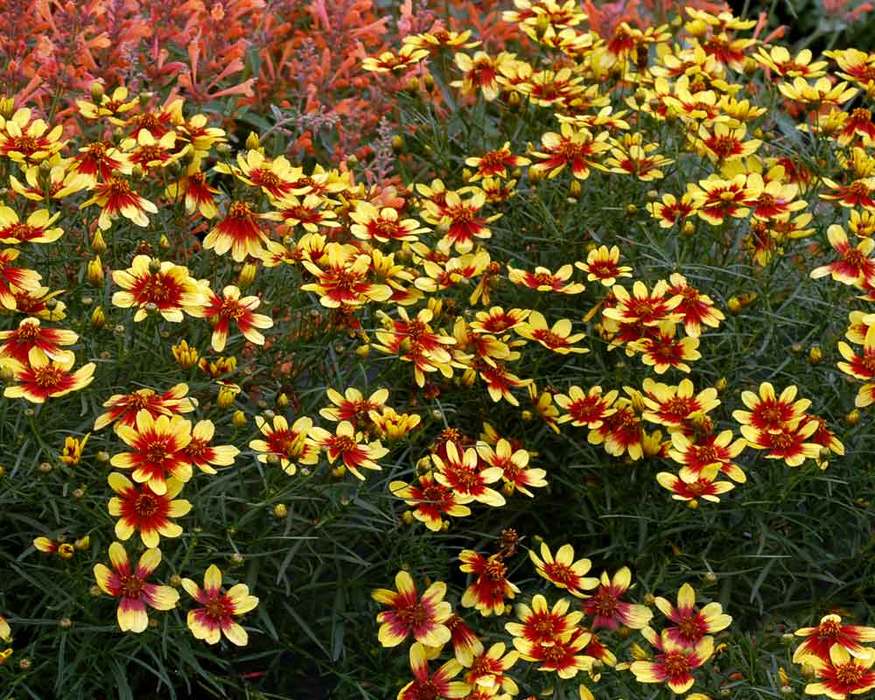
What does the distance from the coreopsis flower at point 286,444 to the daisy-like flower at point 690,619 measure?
2.12 ft

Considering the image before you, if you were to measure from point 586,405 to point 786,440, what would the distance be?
0.38 m

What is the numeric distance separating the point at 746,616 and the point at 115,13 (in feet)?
6.78

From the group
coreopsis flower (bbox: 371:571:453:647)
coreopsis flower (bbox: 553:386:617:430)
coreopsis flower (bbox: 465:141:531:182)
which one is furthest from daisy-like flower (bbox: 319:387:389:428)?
coreopsis flower (bbox: 465:141:531:182)

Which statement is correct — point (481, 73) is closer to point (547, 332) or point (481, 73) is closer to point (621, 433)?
point (547, 332)

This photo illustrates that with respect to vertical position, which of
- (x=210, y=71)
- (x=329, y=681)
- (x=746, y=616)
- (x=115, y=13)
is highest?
(x=115, y=13)

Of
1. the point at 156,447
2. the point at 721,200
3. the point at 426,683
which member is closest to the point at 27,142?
the point at 156,447

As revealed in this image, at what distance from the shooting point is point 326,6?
3.88 meters

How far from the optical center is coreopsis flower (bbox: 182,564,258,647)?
2.01 m

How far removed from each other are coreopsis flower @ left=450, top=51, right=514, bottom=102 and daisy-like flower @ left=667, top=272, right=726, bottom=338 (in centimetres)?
81

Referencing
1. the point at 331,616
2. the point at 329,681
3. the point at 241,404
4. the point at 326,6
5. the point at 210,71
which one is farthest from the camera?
the point at 326,6

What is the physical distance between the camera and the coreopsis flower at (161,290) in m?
2.12

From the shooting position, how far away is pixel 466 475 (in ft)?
7.23

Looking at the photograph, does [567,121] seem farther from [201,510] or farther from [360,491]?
[201,510]

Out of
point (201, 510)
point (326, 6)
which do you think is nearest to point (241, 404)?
point (201, 510)
